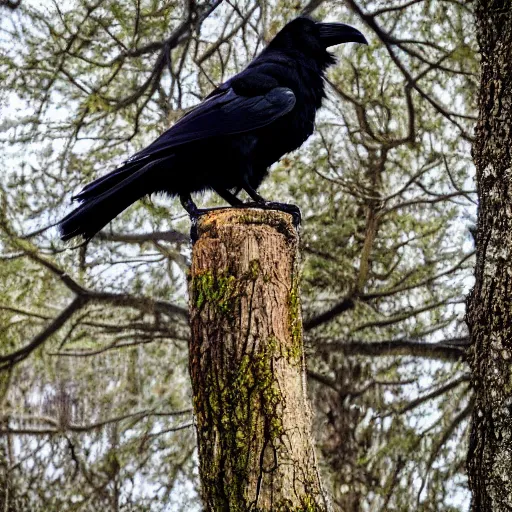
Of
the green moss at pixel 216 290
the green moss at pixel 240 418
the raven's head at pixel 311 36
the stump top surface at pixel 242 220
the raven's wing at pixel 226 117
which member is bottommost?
the green moss at pixel 240 418

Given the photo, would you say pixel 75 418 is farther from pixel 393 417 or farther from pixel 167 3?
pixel 167 3

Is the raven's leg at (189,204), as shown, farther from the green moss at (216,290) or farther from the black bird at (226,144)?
the green moss at (216,290)

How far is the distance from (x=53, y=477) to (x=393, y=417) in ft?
8.38

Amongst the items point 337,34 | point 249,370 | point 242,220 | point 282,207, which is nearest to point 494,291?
point 282,207

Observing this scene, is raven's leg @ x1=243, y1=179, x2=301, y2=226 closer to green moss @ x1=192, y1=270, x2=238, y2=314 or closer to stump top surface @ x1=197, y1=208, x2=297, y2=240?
stump top surface @ x1=197, y1=208, x2=297, y2=240

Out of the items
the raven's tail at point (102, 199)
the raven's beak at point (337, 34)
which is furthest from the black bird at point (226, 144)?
the raven's beak at point (337, 34)

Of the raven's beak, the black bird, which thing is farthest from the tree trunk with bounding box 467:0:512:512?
the black bird

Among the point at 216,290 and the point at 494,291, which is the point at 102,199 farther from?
the point at 494,291

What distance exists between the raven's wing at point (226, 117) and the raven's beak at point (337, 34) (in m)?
0.74

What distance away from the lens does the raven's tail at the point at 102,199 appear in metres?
3.04

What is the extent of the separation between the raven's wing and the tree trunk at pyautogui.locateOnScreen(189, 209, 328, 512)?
27.6 inches

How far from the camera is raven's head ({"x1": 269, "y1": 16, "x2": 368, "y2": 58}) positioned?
163 inches

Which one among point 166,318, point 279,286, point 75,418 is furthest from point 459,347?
point 279,286

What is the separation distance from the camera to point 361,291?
5.84m
